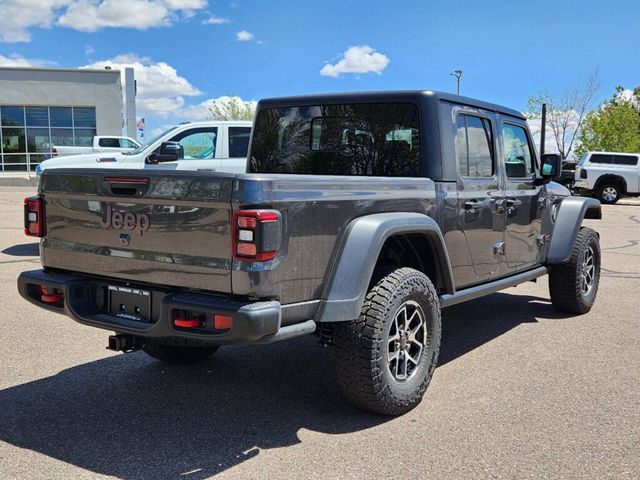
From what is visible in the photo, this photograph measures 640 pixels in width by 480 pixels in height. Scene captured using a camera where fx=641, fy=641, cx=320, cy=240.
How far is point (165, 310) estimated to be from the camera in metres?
3.17

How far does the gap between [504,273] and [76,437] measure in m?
3.33

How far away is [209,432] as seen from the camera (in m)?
3.59

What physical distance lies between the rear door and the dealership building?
99.0 ft

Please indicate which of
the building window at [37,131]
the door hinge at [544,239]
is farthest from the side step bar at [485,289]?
the building window at [37,131]

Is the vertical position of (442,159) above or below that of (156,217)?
above

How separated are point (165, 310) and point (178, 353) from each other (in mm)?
1587

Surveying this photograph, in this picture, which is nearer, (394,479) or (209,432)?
(394,479)

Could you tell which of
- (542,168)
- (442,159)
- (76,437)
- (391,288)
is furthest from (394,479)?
(542,168)

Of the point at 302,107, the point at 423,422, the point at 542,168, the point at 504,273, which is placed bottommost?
the point at 423,422

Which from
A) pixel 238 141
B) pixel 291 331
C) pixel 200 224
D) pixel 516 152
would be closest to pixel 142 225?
pixel 200 224

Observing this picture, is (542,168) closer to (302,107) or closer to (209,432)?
(302,107)

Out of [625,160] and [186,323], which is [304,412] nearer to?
[186,323]

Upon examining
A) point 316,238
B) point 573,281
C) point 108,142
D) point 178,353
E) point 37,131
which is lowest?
point 178,353

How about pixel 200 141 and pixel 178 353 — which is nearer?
pixel 178 353
